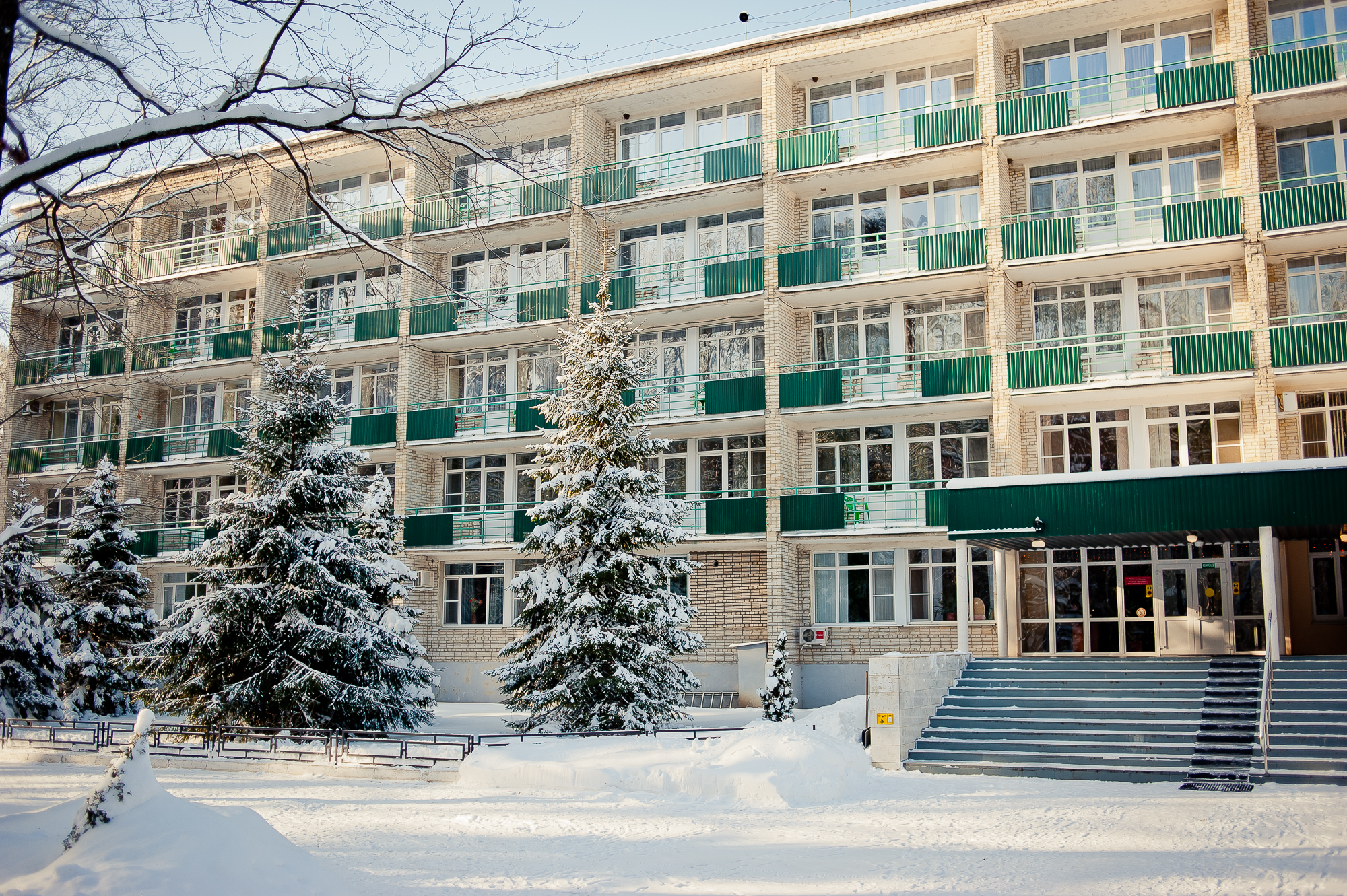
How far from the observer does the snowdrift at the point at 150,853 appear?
24.9 ft

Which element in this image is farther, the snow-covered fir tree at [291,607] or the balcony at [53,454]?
the balcony at [53,454]

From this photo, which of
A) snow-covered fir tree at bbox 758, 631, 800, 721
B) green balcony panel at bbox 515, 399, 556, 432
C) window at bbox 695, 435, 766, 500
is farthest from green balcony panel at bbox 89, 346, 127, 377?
snow-covered fir tree at bbox 758, 631, 800, 721

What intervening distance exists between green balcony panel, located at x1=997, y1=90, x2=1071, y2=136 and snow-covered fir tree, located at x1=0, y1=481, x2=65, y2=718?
2465 cm

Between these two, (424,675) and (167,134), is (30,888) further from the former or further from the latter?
(424,675)

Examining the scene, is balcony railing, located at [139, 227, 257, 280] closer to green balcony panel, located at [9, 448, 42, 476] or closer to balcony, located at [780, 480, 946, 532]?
green balcony panel, located at [9, 448, 42, 476]

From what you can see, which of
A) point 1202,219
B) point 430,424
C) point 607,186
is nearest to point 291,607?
point 430,424

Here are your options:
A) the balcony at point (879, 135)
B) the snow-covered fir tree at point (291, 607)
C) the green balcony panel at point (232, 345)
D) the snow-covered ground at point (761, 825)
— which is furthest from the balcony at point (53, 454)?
the balcony at point (879, 135)

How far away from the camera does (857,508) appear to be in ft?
92.4

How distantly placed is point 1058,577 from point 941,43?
46.6 feet

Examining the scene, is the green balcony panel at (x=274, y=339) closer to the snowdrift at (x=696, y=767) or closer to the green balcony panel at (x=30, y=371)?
the green balcony panel at (x=30, y=371)

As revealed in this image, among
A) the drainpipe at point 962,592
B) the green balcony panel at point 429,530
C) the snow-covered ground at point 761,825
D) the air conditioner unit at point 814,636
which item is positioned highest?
the green balcony panel at point 429,530

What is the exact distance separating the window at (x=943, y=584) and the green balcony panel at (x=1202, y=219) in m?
8.76

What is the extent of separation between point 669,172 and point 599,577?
14879mm

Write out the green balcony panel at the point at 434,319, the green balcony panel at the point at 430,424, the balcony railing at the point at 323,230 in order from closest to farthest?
1. the green balcony panel at the point at 430,424
2. the green balcony panel at the point at 434,319
3. the balcony railing at the point at 323,230
